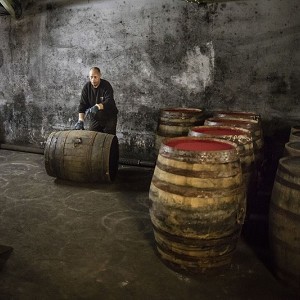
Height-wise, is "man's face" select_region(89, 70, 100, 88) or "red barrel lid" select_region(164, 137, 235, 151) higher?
"man's face" select_region(89, 70, 100, 88)

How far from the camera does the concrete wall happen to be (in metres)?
5.50

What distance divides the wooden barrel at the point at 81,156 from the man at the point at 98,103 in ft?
2.19

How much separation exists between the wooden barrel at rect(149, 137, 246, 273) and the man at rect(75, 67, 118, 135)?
2959 mm

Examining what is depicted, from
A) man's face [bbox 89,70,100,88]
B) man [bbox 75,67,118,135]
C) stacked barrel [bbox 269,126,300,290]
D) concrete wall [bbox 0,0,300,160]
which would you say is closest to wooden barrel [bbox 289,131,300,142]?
stacked barrel [bbox 269,126,300,290]

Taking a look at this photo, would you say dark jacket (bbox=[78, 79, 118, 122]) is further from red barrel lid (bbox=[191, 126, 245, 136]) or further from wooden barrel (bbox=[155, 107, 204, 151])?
red barrel lid (bbox=[191, 126, 245, 136])

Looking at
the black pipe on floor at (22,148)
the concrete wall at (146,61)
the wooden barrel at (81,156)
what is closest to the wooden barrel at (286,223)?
the wooden barrel at (81,156)

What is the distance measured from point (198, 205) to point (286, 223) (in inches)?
27.7

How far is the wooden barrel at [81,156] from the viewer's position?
4.90 metres

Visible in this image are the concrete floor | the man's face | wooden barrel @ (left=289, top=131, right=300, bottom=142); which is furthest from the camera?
the man's face

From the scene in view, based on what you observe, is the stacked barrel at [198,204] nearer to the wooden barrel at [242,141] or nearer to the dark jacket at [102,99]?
the wooden barrel at [242,141]

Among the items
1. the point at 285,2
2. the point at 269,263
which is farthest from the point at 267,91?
the point at 269,263

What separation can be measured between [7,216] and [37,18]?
4748 mm

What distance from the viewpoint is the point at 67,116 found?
23.5 feet

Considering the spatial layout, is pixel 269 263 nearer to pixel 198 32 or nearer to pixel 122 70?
pixel 198 32
